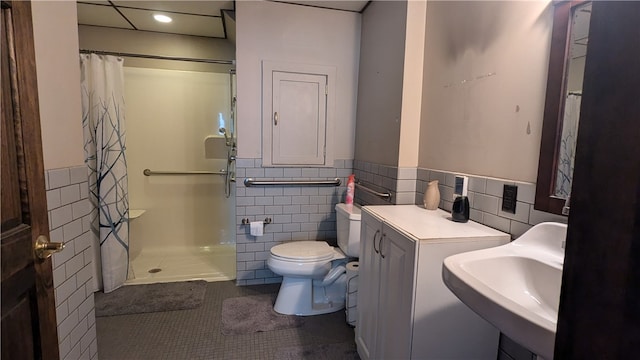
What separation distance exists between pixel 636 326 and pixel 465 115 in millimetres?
1410

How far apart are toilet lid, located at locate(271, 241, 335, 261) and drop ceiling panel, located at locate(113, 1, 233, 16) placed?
6.28ft

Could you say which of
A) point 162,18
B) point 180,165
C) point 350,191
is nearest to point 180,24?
point 162,18

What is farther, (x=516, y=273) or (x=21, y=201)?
(x=516, y=273)

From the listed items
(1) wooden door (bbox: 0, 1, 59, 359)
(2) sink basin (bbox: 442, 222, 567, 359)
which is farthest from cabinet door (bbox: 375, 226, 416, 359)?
(1) wooden door (bbox: 0, 1, 59, 359)

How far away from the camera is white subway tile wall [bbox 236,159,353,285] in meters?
2.63

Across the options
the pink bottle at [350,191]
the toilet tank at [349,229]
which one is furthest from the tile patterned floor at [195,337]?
the pink bottle at [350,191]

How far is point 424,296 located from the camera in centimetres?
123

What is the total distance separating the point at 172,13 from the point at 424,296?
2.85m

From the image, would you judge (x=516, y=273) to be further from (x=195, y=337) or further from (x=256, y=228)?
(x=256, y=228)

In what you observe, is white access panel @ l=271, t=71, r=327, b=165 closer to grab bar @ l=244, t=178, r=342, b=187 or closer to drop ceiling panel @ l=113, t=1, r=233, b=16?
grab bar @ l=244, t=178, r=342, b=187

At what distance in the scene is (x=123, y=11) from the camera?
2.65 meters

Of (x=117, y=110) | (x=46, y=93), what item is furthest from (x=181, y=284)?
(x=46, y=93)

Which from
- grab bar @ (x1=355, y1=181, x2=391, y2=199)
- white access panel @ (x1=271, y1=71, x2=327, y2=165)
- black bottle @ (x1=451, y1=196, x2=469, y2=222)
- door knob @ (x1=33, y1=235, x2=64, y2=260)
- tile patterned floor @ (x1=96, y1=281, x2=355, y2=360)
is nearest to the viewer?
door knob @ (x1=33, y1=235, x2=64, y2=260)

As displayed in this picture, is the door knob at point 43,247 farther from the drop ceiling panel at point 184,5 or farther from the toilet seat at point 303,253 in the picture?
the drop ceiling panel at point 184,5
